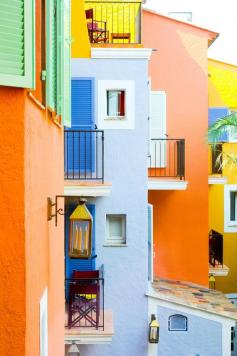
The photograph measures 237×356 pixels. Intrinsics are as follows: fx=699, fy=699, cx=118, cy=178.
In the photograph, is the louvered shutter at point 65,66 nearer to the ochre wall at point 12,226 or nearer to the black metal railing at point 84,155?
the ochre wall at point 12,226

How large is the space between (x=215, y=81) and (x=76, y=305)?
45.3ft

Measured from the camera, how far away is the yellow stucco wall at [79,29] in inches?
597

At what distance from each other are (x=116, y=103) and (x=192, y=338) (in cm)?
567

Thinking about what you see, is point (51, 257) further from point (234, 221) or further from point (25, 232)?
point (234, 221)

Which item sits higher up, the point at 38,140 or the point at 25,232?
the point at 38,140

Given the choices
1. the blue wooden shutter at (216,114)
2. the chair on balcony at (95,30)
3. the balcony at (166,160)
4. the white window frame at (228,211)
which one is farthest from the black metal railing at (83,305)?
the white window frame at (228,211)

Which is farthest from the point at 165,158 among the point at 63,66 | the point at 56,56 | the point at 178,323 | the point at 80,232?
the point at 56,56

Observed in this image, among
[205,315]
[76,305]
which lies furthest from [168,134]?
[76,305]

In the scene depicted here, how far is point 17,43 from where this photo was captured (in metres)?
5.00

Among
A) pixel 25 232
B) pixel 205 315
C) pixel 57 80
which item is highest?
pixel 57 80

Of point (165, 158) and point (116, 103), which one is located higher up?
point (116, 103)

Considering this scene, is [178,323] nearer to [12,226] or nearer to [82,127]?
[82,127]

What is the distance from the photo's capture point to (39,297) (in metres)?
6.06

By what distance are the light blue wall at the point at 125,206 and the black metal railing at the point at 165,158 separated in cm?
314
